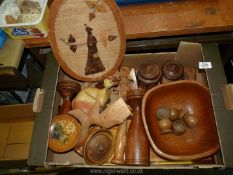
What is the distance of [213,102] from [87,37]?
19.2 inches

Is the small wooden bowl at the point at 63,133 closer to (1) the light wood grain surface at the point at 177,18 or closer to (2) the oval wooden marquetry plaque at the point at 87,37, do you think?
(2) the oval wooden marquetry plaque at the point at 87,37

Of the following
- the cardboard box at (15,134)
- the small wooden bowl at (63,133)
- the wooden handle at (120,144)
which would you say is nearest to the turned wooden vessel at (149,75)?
the wooden handle at (120,144)

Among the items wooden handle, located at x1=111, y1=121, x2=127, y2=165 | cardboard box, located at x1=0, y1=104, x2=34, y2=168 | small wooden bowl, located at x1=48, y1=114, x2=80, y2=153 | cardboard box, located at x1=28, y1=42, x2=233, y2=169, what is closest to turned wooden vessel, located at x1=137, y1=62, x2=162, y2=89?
cardboard box, located at x1=28, y1=42, x2=233, y2=169

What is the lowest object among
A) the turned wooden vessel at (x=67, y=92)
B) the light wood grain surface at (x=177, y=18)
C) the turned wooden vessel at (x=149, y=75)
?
the turned wooden vessel at (x=67, y=92)

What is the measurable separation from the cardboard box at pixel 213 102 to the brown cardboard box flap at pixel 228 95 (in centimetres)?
1

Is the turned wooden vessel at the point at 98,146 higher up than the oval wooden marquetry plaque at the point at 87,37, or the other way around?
the oval wooden marquetry plaque at the point at 87,37

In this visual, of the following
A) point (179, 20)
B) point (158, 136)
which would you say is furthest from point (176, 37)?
point (158, 136)

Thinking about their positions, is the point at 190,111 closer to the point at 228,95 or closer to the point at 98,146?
the point at 228,95

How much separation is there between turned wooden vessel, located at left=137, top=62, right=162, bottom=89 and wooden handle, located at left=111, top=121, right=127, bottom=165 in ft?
0.56

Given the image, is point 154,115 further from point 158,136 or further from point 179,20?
point 179,20

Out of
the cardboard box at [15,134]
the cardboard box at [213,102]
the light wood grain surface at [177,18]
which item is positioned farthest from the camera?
the cardboard box at [15,134]

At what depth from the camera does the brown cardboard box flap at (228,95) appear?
33.3 inches

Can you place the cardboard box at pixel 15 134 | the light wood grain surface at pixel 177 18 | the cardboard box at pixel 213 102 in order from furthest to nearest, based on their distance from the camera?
1. the cardboard box at pixel 15 134
2. the light wood grain surface at pixel 177 18
3. the cardboard box at pixel 213 102

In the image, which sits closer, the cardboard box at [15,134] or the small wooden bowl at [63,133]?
the small wooden bowl at [63,133]
